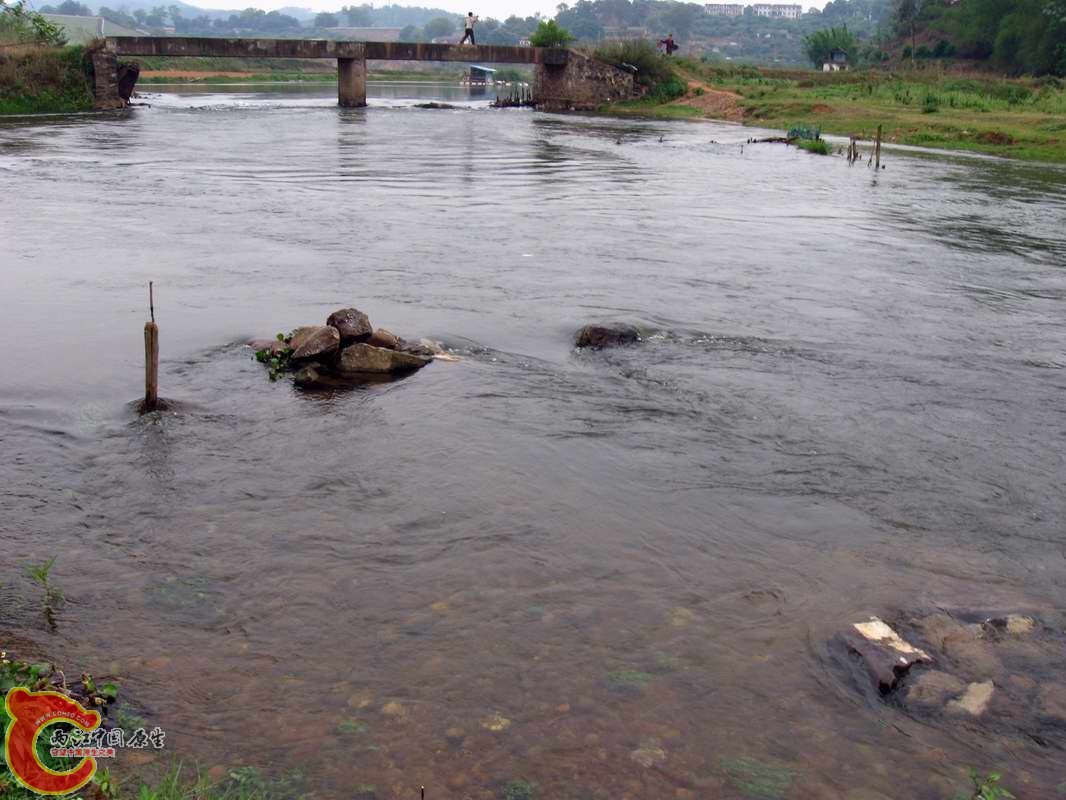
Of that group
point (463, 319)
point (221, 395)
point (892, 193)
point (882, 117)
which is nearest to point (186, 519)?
point (221, 395)

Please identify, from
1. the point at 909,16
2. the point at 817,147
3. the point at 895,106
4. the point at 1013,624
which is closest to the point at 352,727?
the point at 1013,624

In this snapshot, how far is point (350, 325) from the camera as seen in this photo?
1177 cm

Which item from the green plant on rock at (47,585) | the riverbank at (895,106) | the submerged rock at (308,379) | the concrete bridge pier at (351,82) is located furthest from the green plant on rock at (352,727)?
the concrete bridge pier at (351,82)

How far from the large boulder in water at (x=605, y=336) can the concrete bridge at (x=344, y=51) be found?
48.0m

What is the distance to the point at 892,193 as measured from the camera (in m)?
27.2

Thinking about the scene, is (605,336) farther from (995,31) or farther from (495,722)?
(995,31)

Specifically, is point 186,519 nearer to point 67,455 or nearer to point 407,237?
point 67,455

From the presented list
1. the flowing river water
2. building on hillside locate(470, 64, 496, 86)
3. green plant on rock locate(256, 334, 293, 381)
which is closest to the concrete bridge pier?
the flowing river water

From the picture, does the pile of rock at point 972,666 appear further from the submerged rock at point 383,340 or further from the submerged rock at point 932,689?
the submerged rock at point 383,340

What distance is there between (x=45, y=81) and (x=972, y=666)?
56.0 m

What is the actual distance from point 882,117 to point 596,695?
46.6 metres

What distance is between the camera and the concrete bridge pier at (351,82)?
6309 centimetres

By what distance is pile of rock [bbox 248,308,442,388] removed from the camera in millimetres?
11555

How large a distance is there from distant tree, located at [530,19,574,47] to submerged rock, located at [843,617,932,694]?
65941 millimetres
